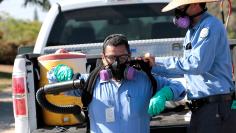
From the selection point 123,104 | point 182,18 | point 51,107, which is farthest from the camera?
point 51,107

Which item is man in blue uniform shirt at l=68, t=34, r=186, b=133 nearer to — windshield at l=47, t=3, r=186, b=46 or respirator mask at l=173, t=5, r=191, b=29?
respirator mask at l=173, t=5, r=191, b=29

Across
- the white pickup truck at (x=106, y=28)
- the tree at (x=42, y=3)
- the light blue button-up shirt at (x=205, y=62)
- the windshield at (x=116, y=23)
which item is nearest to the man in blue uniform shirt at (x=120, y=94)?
the light blue button-up shirt at (x=205, y=62)

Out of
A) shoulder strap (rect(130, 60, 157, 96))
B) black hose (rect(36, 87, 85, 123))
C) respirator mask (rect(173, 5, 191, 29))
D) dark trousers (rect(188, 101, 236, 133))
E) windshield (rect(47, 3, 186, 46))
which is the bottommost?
dark trousers (rect(188, 101, 236, 133))

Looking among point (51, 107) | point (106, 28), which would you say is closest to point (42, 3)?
point (106, 28)

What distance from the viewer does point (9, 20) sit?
3712 centimetres

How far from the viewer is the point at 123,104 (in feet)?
11.0

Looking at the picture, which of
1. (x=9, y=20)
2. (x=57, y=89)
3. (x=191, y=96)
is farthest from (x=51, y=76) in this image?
(x=9, y=20)

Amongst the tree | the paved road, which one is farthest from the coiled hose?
the tree

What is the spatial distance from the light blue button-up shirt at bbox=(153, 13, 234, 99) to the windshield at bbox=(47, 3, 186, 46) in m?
2.44

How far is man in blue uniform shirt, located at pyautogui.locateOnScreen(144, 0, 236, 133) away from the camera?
3406 mm

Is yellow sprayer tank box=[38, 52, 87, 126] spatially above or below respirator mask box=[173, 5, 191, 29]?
below

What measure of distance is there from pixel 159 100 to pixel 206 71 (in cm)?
38

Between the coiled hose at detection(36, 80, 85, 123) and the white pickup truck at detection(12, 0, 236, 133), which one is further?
the white pickup truck at detection(12, 0, 236, 133)

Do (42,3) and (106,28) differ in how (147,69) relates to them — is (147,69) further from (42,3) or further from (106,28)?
(42,3)
